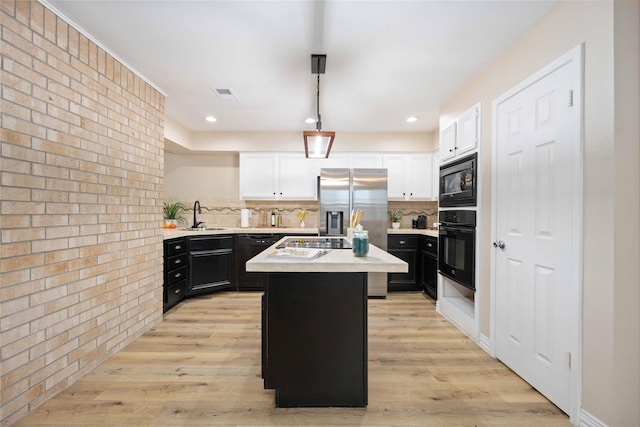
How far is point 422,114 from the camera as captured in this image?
148 inches

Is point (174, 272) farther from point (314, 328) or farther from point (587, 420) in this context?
point (587, 420)

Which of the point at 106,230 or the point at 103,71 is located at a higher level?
the point at 103,71

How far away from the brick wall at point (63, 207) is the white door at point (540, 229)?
306 cm

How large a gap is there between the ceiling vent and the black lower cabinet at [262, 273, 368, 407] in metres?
2.25

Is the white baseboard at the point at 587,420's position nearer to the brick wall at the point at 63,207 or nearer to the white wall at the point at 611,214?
the white wall at the point at 611,214

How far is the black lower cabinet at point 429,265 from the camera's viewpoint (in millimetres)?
3840

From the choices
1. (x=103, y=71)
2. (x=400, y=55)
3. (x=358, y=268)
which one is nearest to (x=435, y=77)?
(x=400, y=55)

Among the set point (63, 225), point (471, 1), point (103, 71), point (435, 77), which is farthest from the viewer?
point (435, 77)

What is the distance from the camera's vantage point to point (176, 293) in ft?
11.6

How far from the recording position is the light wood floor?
1.66m

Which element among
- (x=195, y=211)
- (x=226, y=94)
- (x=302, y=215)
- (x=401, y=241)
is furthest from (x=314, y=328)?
(x=195, y=211)

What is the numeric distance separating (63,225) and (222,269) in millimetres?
2360

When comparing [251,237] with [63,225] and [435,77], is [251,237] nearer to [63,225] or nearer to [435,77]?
[63,225]

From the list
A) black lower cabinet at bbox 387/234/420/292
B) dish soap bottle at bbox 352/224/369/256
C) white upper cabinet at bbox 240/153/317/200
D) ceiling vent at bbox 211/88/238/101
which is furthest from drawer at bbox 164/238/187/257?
black lower cabinet at bbox 387/234/420/292
